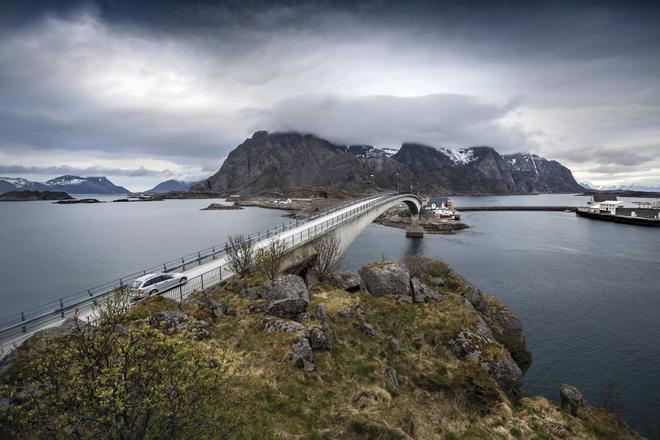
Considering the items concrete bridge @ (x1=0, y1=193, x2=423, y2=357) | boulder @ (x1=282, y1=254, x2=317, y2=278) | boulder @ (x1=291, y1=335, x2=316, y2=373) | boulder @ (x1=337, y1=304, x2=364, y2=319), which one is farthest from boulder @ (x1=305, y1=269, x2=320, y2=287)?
boulder @ (x1=291, y1=335, x2=316, y2=373)

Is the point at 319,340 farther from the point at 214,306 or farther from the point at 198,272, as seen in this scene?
the point at 198,272

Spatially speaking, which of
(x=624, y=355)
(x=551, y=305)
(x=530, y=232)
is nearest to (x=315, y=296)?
(x=624, y=355)

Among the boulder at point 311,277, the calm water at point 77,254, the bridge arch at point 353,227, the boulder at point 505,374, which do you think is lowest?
the calm water at point 77,254

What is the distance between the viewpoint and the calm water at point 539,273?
28.8 meters

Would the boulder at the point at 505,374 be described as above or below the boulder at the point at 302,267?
below

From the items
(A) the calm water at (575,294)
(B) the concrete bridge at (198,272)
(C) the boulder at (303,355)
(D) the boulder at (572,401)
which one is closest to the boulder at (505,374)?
(D) the boulder at (572,401)

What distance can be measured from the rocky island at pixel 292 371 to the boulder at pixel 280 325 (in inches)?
3.0

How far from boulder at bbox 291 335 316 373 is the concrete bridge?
993 cm

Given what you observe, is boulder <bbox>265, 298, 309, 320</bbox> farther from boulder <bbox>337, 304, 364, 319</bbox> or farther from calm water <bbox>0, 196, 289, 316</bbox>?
calm water <bbox>0, 196, 289, 316</bbox>

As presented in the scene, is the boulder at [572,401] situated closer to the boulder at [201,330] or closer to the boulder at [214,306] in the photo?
the boulder at [214,306]

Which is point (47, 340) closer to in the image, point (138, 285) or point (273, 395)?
point (273, 395)

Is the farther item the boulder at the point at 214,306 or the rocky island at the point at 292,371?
the boulder at the point at 214,306

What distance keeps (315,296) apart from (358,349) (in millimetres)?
7090

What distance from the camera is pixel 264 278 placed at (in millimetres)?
28562
